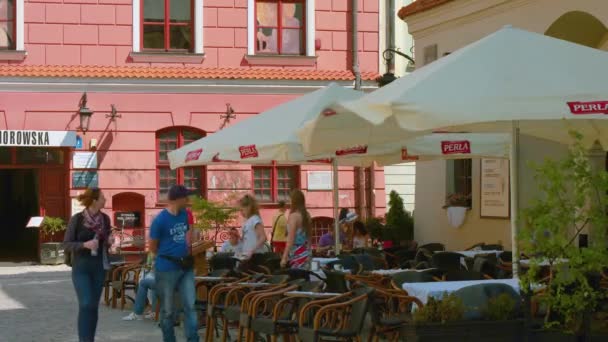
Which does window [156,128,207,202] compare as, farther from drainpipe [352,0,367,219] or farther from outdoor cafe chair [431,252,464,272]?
outdoor cafe chair [431,252,464,272]

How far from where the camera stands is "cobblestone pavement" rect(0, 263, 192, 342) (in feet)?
48.6

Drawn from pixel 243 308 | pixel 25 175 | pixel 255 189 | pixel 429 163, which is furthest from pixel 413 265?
pixel 25 175

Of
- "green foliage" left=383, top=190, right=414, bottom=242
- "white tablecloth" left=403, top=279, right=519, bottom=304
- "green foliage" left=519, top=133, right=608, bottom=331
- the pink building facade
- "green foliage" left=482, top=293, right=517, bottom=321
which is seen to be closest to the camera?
"green foliage" left=519, top=133, right=608, bottom=331

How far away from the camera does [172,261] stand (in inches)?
490

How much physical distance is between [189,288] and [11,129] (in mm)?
17016

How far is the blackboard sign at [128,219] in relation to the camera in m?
29.5

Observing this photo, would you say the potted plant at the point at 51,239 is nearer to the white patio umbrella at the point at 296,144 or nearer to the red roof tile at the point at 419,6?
the red roof tile at the point at 419,6

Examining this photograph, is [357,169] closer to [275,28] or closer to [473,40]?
[275,28]

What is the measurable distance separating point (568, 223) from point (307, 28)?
887 inches

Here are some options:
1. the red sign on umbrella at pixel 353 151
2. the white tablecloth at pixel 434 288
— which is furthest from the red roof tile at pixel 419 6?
the white tablecloth at pixel 434 288

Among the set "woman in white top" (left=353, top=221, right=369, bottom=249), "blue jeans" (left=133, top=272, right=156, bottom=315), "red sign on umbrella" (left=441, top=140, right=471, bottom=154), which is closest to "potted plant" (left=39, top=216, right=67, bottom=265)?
"woman in white top" (left=353, top=221, right=369, bottom=249)

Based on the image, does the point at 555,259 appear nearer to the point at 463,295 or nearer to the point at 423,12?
the point at 463,295

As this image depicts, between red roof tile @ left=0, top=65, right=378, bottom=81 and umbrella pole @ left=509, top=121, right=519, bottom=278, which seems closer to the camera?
umbrella pole @ left=509, top=121, right=519, bottom=278

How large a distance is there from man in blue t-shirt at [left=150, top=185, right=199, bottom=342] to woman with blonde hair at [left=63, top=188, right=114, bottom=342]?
2.23 ft
